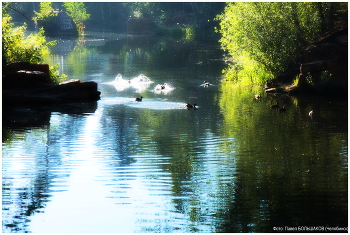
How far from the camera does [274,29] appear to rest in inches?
1152

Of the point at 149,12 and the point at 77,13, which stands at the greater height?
the point at 77,13

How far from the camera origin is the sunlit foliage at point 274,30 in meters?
29.3

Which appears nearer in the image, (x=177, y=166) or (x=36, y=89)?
(x=177, y=166)

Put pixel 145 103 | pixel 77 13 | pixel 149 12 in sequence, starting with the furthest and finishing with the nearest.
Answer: pixel 77 13 < pixel 149 12 < pixel 145 103

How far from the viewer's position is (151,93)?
1129 inches

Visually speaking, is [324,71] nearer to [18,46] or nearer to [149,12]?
[18,46]

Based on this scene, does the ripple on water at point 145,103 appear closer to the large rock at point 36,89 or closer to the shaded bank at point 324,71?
the large rock at point 36,89

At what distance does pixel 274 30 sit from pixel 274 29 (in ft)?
0.19

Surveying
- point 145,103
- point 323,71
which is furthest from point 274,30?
point 145,103

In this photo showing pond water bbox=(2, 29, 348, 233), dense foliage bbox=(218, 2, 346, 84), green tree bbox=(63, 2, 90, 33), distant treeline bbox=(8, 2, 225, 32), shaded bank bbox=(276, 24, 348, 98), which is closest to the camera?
pond water bbox=(2, 29, 348, 233)

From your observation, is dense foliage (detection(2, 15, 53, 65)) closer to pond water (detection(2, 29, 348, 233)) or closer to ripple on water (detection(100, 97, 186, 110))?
ripple on water (detection(100, 97, 186, 110))

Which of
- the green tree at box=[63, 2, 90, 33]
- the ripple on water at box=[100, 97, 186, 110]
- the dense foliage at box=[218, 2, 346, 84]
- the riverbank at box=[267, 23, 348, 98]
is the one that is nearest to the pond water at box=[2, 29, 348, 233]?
the ripple on water at box=[100, 97, 186, 110]

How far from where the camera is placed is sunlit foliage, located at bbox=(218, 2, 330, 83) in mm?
29328

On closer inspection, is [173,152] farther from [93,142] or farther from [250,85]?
[250,85]
